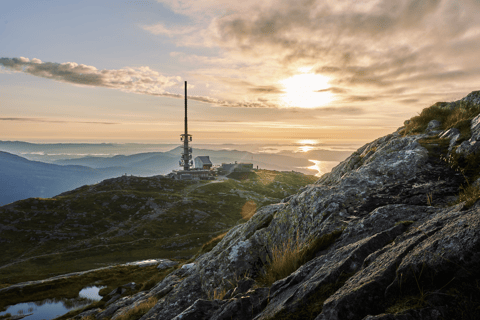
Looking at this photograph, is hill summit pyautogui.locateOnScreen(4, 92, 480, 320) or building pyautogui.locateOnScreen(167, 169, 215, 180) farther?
building pyautogui.locateOnScreen(167, 169, 215, 180)

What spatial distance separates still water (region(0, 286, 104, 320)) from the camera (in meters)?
39.2

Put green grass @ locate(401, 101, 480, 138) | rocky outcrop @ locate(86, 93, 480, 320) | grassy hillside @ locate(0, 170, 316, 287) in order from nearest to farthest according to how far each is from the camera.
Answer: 1. rocky outcrop @ locate(86, 93, 480, 320)
2. green grass @ locate(401, 101, 480, 138)
3. grassy hillside @ locate(0, 170, 316, 287)

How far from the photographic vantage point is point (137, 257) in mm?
72375

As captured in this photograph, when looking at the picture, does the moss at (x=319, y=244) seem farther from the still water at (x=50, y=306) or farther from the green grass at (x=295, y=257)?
the still water at (x=50, y=306)

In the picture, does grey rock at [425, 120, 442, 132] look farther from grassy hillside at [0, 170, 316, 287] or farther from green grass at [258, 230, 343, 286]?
grassy hillside at [0, 170, 316, 287]

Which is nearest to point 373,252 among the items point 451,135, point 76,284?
point 451,135

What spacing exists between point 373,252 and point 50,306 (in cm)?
5716

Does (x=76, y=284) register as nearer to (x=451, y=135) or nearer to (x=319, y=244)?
(x=319, y=244)

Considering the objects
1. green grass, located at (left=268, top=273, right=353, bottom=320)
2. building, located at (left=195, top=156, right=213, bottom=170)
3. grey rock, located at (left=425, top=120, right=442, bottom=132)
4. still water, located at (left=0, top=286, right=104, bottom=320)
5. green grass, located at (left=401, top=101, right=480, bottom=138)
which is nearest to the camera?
green grass, located at (left=268, top=273, right=353, bottom=320)

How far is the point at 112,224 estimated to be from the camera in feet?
308

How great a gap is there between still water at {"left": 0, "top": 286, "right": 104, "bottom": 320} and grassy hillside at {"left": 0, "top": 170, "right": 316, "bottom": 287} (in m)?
20.1

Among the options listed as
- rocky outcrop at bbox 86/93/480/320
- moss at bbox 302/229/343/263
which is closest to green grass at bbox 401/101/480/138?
rocky outcrop at bbox 86/93/480/320

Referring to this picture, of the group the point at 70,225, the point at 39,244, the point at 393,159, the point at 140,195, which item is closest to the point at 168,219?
the point at 140,195

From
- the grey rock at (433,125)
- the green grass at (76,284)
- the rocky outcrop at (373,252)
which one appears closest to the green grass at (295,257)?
the rocky outcrop at (373,252)
